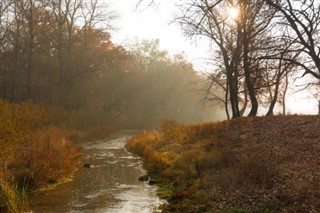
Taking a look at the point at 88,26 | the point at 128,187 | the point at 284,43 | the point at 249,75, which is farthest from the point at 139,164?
the point at 88,26

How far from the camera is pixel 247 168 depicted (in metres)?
11.9

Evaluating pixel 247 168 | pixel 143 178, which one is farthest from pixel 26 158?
pixel 247 168

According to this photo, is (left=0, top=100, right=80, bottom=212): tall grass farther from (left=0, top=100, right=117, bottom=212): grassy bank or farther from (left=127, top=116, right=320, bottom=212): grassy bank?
(left=127, top=116, right=320, bottom=212): grassy bank

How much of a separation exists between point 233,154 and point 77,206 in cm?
653

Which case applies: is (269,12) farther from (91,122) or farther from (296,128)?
(91,122)

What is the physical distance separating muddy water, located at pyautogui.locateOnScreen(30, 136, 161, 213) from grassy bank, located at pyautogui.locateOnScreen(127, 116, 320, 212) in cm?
96

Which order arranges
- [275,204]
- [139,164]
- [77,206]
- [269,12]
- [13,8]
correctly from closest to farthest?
[275,204] → [77,206] → [269,12] → [139,164] → [13,8]

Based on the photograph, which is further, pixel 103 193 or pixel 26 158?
pixel 26 158

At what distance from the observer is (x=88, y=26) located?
44688 millimetres

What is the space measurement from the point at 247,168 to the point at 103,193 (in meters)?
5.15

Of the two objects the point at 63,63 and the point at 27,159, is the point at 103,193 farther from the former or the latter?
the point at 63,63

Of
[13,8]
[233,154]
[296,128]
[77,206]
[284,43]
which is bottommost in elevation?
[77,206]

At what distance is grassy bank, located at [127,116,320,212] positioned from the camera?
9.66m

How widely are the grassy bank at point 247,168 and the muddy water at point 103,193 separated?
961 millimetres
